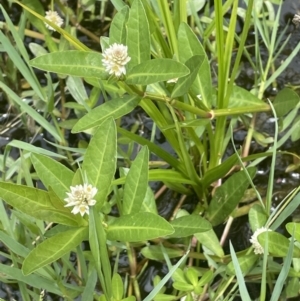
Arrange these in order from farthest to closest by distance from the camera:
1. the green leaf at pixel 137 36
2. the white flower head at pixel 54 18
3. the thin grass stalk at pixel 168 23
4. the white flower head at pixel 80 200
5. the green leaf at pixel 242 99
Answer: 1. the white flower head at pixel 54 18
2. the green leaf at pixel 242 99
3. the thin grass stalk at pixel 168 23
4. the green leaf at pixel 137 36
5. the white flower head at pixel 80 200

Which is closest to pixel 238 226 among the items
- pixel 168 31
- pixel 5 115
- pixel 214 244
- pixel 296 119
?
pixel 214 244

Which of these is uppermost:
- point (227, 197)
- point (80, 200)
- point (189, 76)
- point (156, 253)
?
point (189, 76)

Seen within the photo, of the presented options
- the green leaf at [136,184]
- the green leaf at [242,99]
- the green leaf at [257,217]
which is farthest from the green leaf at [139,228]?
the green leaf at [242,99]

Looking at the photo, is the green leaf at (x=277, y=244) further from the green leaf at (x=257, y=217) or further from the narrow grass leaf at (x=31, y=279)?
the narrow grass leaf at (x=31, y=279)

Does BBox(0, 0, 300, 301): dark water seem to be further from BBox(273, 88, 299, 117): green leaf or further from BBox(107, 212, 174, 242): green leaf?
BBox(107, 212, 174, 242): green leaf

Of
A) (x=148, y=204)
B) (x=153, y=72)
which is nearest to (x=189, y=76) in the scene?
(x=153, y=72)

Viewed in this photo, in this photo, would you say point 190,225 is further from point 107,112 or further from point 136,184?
point 107,112

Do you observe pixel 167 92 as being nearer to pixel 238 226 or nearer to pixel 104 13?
pixel 238 226
